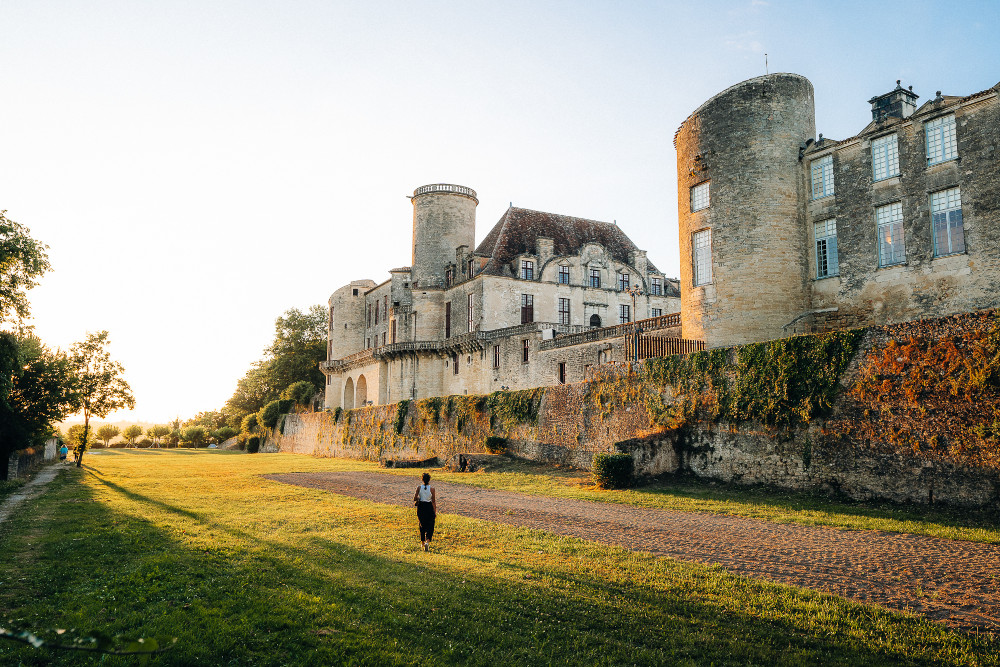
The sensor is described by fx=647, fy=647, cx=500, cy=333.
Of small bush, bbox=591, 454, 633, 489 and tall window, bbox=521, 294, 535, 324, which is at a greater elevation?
tall window, bbox=521, 294, 535, 324

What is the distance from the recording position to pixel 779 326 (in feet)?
69.5

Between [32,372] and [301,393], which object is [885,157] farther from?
[301,393]

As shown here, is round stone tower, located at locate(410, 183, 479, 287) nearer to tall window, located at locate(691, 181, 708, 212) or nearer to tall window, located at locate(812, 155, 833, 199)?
tall window, located at locate(691, 181, 708, 212)

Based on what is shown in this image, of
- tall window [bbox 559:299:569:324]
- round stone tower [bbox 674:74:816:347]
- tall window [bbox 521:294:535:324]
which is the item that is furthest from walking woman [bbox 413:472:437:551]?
tall window [bbox 559:299:569:324]

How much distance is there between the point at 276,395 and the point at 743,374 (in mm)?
62034

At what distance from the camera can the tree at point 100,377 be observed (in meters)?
36.1

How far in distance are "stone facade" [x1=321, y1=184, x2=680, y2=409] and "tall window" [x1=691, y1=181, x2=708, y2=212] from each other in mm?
17918

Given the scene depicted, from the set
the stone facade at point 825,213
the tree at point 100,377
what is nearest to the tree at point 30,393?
the tree at point 100,377

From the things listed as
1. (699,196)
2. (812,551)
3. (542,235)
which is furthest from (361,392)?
(812,551)

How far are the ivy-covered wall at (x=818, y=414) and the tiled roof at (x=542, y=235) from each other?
24099 mm

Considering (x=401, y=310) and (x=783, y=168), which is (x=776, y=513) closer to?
(x=783, y=168)

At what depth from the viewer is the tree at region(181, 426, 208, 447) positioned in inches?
2763

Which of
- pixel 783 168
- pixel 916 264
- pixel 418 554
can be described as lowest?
pixel 418 554

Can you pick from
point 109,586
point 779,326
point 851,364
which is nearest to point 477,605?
point 109,586
